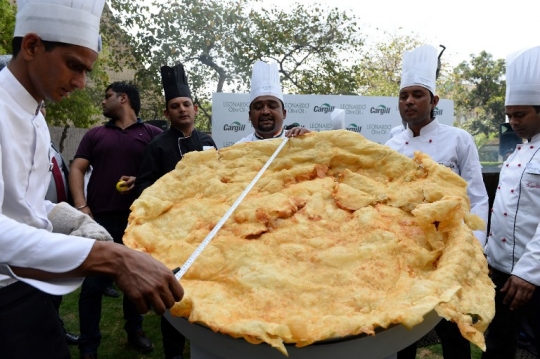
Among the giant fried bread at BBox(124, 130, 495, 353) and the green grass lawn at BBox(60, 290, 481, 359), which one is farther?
the green grass lawn at BBox(60, 290, 481, 359)

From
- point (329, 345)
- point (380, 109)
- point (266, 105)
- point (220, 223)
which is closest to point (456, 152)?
point (266, 105)

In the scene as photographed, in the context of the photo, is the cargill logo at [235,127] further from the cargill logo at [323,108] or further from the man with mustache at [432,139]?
the man with mustache at [432,139]

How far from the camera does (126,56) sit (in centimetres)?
1015

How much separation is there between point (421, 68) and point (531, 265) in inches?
52.5

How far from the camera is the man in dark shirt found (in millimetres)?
2686

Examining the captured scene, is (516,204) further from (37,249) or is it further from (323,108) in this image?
(323,108)

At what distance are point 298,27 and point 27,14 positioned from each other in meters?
9.43

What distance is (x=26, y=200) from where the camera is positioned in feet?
4.22

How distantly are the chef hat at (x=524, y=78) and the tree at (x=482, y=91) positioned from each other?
65.4 ft

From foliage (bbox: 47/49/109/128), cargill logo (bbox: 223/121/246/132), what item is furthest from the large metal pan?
foliage (bbox: 47/49/109/128)

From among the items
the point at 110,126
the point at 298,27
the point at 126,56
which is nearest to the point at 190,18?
the point at 126,56

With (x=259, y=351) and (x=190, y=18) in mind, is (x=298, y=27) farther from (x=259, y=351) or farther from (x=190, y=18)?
(x=259, y=351)

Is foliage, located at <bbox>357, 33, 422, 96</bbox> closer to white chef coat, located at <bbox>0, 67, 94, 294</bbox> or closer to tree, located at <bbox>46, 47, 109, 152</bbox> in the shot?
tree, located at <bbox>46, 47, 109, 152</bbox>

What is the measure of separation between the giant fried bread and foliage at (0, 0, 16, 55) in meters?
8.11
